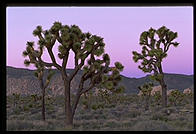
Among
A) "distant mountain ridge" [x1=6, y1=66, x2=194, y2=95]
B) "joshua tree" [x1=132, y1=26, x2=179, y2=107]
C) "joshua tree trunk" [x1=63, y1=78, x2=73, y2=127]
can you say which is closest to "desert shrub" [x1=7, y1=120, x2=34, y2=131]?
"joshua tree trunk" [x1=63, y1=78, x2=73, y2=127]

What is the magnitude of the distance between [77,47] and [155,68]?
11.1 meters

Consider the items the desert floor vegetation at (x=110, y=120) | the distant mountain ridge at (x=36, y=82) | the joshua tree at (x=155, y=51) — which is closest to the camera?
the desert floor vegetation at (x=110, y=120)

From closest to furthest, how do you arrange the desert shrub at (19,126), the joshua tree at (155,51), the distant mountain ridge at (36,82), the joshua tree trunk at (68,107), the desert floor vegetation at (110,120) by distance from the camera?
the desert floor vegetation at (110,120)
the desert shrub at (19,126)
the joshua tree trunk at (68,107)
the joshua tree at (155,51)
the distant mountain ridge at (36,82)

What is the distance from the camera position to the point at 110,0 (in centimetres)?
504

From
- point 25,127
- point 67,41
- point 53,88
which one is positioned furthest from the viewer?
point 53,88

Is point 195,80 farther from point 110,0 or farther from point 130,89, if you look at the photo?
point 130,89

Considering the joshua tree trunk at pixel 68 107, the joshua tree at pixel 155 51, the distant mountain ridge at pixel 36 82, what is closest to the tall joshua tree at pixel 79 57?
the joshua tree trunk at pixel 68 107

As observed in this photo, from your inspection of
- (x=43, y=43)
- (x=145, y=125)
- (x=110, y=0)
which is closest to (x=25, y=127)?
(x=43, y=43)

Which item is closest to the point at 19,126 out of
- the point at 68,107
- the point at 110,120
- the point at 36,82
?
the point at 68,107

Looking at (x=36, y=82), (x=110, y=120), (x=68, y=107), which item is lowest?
(x=110, y=120)

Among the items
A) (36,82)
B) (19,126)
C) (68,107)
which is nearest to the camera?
(19,126)

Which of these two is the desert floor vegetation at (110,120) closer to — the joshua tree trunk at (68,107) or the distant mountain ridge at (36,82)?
the joshua tree trunk at (68,107)

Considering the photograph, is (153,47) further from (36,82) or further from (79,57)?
(36,82)
